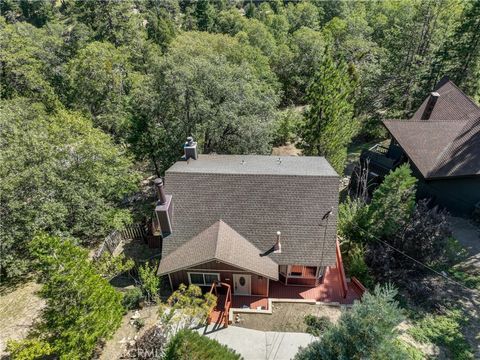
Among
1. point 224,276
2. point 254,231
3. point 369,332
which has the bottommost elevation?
point 224,276

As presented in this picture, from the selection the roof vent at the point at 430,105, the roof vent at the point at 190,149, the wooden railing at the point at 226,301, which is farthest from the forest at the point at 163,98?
the wooden railing at the point at 226,301

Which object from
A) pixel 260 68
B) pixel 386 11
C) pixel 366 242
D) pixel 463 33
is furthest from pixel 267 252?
pixel 386 11

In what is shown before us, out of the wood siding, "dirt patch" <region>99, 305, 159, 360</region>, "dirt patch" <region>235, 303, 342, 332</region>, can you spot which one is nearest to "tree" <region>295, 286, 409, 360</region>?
"dirt patch" <region>235, 303, 342, 332</region>

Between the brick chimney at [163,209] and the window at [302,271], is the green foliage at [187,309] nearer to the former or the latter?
the brick chimney at [163,209]

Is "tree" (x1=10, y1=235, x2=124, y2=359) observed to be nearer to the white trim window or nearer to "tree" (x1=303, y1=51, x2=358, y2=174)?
the white trim window

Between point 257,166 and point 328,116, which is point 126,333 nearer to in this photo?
point 257,166

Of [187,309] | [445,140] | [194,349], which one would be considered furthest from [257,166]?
[445,140]
